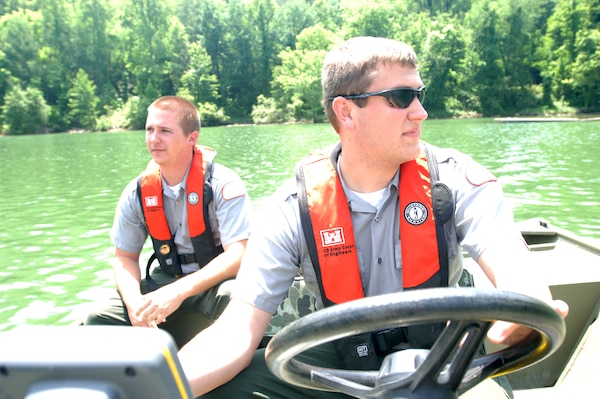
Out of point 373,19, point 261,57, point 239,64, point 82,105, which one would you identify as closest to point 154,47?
point 239,64

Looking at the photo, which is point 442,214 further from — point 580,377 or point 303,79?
point 303,79

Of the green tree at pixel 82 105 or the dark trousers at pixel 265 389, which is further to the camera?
the green tree at pixel 82 105

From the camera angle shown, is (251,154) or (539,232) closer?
(539,232)

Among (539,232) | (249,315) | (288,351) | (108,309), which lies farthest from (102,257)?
(288,351)

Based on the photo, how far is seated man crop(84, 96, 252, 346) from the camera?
126 inches

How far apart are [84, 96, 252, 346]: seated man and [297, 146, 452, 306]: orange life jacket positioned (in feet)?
4.11

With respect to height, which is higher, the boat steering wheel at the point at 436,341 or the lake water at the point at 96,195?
the boat steering wheel at the point at 436,341

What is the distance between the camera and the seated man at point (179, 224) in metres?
3.20

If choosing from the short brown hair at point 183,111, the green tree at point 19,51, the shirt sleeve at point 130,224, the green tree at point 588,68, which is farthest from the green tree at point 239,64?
the shirt sleeve at point 130,224

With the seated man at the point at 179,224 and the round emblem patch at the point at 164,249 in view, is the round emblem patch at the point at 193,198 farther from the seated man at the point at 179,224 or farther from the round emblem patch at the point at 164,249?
the round emblem patch at the point at 164,249

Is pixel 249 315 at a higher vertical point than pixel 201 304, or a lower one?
higher

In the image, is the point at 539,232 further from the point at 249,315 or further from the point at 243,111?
the point at 243,111

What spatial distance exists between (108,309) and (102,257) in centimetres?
481

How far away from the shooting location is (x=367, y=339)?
74.1 inches
